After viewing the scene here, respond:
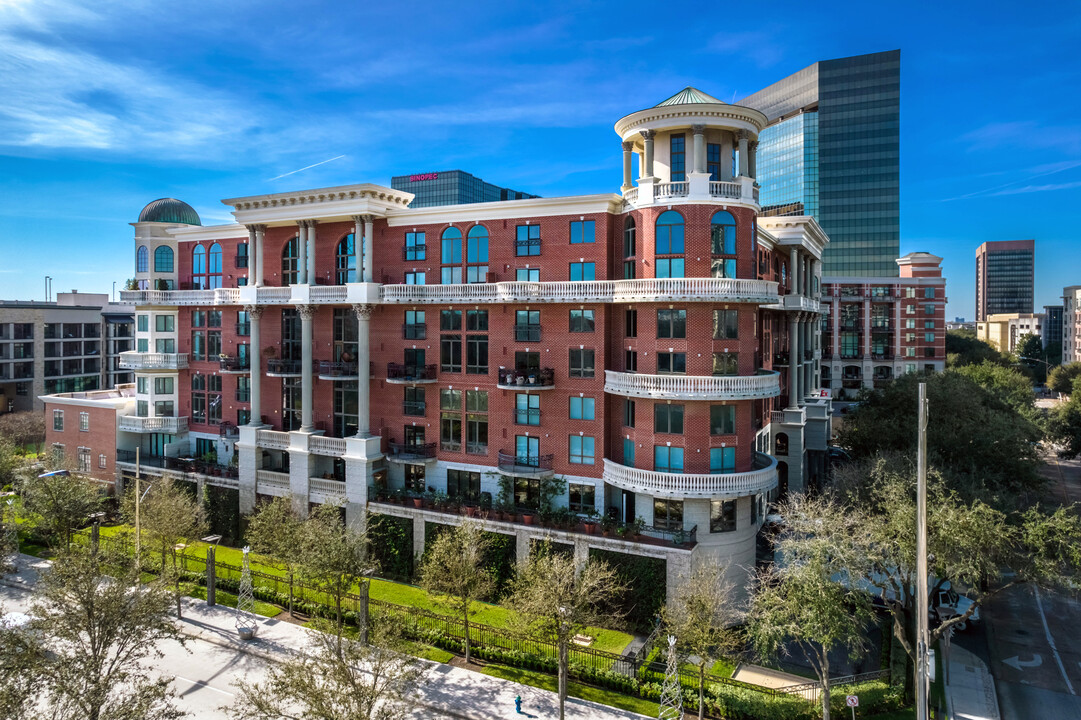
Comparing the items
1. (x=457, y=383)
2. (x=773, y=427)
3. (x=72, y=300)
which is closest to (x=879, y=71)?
(x=773, y=427)

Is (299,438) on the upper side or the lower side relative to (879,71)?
lower

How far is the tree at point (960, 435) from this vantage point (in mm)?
38688

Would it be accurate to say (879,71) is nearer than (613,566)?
No

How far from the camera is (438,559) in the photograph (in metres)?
31.7

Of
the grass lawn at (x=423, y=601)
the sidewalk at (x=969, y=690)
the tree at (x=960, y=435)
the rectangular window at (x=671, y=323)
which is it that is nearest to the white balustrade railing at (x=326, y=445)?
the grass lawn at (x=423, y=601)

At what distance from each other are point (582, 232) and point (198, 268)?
110 feet

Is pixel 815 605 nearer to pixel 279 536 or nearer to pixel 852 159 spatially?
pixel 279 536

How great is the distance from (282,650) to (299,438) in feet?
55.7

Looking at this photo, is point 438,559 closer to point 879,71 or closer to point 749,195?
point 749,195

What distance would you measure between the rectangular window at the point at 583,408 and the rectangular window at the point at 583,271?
Answer: 7.19 m

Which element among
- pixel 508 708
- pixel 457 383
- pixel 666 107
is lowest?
pixel 508 708

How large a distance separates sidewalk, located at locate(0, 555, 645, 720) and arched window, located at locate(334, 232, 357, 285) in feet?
72.8

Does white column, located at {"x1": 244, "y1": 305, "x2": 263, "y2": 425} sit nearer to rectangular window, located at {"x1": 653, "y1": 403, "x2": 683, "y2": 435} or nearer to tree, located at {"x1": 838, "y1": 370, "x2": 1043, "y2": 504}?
rectangular window, located at {"x1": 653, "y1": 403, "x2": 683, "y2": 435}

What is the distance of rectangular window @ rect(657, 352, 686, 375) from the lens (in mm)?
35938
